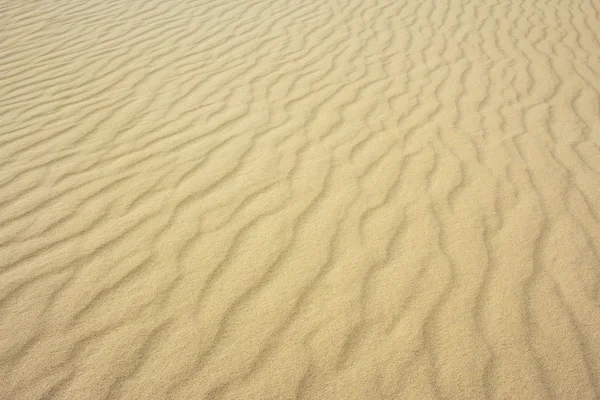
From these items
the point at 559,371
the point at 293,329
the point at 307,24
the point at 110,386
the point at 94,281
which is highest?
the point at 307,24

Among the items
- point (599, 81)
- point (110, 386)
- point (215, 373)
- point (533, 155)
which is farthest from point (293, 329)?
point (599, 81)

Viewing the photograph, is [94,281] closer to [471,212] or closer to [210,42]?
[471,212]

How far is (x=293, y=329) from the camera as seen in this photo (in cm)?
189

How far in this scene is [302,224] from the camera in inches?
95.8

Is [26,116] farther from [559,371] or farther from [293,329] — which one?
[559,371]

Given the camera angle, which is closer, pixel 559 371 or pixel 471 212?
pixel 559 371

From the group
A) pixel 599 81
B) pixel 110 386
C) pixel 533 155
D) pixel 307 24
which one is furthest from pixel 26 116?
pixel 599 81

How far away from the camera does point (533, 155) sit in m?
2.98

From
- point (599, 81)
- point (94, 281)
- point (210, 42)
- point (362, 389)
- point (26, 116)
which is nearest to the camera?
point (362, 389)

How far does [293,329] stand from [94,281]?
989 millimetres

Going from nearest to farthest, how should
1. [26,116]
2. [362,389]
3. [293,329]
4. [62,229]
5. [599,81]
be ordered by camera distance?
[362,389] → [293,329] → [62,229] → [26,116] → [599,81]

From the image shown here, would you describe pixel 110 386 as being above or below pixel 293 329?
above

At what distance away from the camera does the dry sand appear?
1762mm

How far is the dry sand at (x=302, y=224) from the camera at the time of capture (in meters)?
1.76
